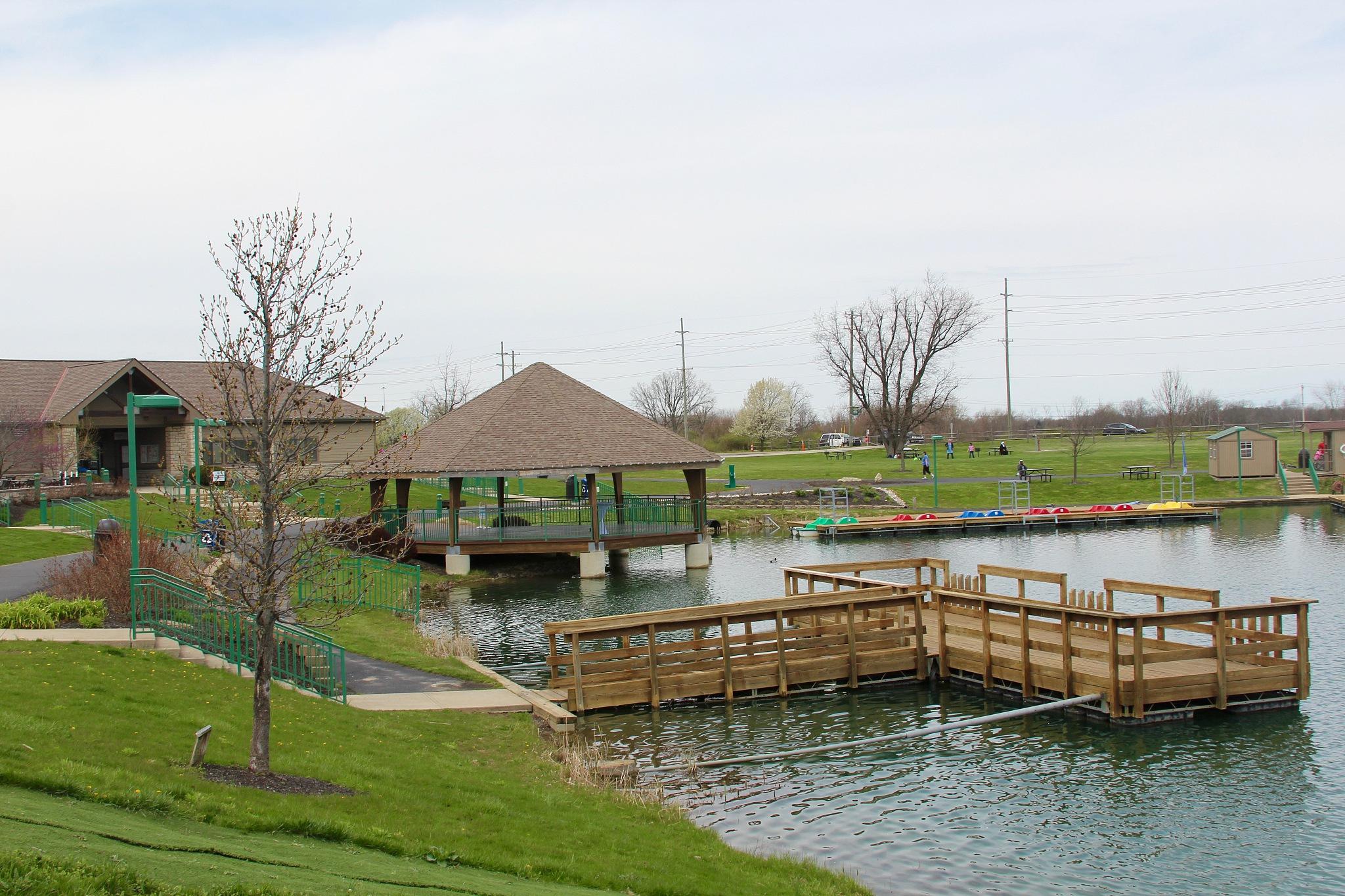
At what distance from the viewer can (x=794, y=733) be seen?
18562 mm

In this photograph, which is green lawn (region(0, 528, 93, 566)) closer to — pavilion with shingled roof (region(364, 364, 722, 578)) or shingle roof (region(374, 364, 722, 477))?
pavilion with shingled roof (region(364, 364, 722, 578))

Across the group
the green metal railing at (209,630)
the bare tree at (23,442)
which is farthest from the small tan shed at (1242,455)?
the green metal railing at (209,630)

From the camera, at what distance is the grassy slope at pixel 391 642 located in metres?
20.7

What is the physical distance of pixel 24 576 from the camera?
1016 inches

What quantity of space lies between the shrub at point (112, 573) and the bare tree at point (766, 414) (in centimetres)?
9672

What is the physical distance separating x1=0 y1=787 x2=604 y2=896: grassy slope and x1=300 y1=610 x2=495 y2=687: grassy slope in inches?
353

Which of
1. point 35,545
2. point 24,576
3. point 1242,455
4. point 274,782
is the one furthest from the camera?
point 1242,455

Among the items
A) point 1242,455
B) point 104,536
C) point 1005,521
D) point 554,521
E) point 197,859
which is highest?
point 1242,455

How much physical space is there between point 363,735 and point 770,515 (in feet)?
153

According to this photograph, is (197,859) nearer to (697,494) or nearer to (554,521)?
(554,521)

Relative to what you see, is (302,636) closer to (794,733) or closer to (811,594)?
(794,733)

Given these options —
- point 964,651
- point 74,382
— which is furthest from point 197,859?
point 74,382

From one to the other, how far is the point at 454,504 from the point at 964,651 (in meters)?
21.8

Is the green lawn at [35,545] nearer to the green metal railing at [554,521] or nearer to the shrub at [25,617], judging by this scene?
the green metal railing at [554,521]
